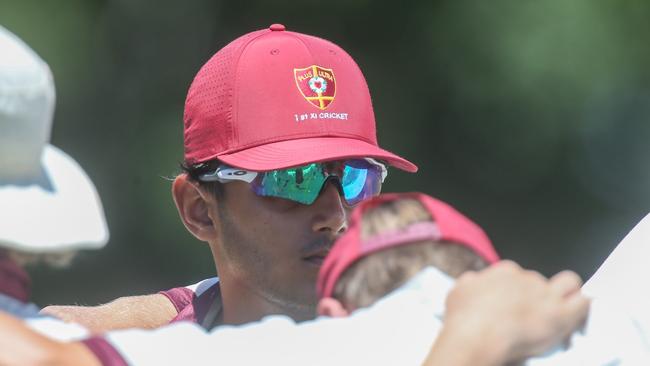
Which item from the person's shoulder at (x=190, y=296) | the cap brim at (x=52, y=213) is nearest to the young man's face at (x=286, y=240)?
the person's shoulder at (x=190, y=296)

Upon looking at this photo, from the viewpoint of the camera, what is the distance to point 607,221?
5.11 m

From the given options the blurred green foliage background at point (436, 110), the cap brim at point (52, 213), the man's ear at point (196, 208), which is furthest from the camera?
the blurred green foliage background at point (436, 110)

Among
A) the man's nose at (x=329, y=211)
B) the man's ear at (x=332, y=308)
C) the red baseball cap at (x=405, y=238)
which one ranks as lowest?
the man's nose at (x=329, y=211)

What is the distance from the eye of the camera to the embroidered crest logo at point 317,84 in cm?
239

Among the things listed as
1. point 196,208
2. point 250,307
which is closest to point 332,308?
point 250,307

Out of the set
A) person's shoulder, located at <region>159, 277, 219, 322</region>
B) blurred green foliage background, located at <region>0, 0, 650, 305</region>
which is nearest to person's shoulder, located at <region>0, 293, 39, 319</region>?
Answer: person's shoulder, located at <region>159, 277, 219, 322</region>

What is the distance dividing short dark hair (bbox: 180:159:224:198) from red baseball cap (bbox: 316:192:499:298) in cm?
100

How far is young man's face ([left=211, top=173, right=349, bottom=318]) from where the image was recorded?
2.35 m

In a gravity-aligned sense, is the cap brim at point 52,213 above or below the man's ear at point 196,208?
above

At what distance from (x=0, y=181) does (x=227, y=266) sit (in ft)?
3.95

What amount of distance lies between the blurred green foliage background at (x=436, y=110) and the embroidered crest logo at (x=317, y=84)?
2.67 metres

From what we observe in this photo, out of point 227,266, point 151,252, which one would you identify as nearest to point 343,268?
point 227,266

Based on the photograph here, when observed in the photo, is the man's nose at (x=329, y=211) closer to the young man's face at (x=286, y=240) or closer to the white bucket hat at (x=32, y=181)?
the young man's face at (x=286, y=240)

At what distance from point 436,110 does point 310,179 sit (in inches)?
116
